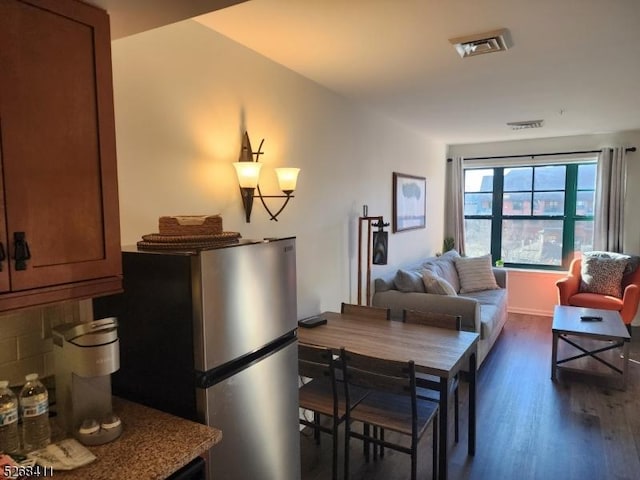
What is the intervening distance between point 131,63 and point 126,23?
0.52m

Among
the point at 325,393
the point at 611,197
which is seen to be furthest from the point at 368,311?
the point at 611,197

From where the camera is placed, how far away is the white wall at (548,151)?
5602 millimetres

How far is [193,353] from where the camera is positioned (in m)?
1.40

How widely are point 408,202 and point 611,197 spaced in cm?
278

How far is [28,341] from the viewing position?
150 centimetres

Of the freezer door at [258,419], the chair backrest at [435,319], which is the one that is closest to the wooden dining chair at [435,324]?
Result: the chair backrest at [435,319]

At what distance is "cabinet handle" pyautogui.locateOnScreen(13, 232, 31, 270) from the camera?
107 cm

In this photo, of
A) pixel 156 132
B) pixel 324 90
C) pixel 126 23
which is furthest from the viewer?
pixel 324 90

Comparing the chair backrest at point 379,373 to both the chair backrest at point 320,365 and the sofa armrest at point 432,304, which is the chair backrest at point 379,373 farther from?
the sofa armrest at point 432,304

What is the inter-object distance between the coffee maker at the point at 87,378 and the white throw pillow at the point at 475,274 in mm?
4701

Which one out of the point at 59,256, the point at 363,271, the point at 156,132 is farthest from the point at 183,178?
the point at 363,271

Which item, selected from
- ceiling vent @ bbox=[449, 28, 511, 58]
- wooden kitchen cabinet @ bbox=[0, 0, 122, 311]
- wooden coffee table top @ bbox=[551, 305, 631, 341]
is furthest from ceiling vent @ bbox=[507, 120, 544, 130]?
wooden kitchen cabinet @ bbox=[0, 0, 122, 311]

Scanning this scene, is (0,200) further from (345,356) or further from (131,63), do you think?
(345,356)

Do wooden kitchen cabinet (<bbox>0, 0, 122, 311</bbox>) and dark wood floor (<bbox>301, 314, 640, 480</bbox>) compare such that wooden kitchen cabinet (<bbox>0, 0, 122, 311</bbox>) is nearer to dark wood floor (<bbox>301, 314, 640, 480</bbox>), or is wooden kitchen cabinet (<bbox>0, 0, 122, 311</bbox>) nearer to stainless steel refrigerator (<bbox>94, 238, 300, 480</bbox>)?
stainless steel refrigerator (<bbox>94, 238, 300, 480</bbox>)
